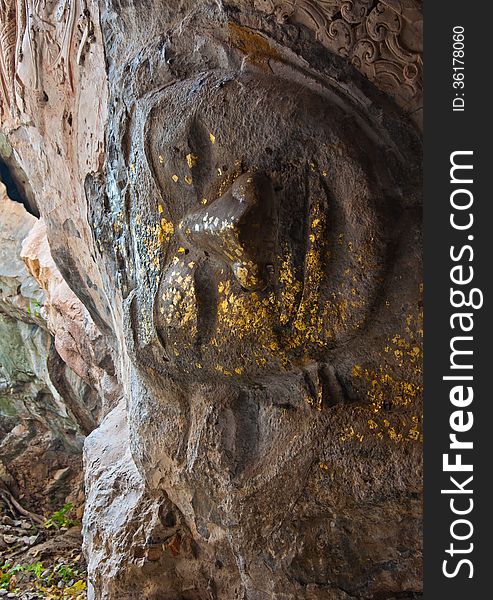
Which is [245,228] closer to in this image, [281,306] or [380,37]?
[281,306]

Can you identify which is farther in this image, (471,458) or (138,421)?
(138,421)

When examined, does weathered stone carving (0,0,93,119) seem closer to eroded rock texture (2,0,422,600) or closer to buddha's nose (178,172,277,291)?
eroded rock texture (2,0,422,600)

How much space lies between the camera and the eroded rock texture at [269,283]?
0.96 m

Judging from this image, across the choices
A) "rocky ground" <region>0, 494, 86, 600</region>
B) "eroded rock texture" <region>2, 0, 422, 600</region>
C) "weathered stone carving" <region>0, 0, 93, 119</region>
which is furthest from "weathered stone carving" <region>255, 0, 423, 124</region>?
"rocky ground" <region>0, 494, 86, 600</region>

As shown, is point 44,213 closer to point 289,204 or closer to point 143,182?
point 143,182

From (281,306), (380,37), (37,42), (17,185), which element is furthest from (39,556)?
(380,37)

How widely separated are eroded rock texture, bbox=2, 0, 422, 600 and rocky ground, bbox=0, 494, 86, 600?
188 centimetres

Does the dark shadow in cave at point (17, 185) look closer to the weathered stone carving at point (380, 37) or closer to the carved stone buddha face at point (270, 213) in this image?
the carved stone buddha face at point (270, 213)

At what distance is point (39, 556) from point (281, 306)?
2763 mm

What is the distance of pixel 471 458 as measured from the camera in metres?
0.74

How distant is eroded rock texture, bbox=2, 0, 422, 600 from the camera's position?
962mm

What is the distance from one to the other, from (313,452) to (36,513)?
9.99ft

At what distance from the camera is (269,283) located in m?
1.01

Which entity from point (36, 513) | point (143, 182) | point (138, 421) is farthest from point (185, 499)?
point (36, 513)
